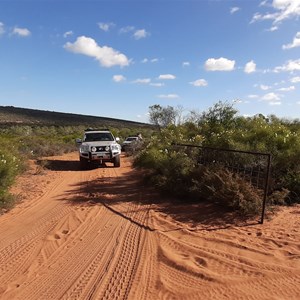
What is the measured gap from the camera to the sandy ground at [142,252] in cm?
469

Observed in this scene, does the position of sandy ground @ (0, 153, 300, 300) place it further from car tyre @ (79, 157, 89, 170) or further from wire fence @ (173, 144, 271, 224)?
car tyre @ (79, 157, 89, 170)

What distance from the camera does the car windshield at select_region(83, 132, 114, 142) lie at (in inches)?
701

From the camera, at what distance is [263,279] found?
15.9 ft

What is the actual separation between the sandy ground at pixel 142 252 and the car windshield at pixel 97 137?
8288 mm

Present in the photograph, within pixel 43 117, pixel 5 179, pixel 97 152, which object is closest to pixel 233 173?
pixel 5 179

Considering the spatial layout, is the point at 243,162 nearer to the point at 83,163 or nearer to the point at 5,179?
the point at 5,179

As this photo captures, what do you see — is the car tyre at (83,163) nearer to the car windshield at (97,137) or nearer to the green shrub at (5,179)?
the car windshield at (97,137)

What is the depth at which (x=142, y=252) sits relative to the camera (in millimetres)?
5910

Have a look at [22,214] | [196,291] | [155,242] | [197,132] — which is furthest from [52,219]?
[197,132]

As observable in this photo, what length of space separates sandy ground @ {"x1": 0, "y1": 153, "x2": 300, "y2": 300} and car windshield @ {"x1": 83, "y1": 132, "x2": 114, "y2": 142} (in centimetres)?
829

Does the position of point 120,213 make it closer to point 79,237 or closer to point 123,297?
point 79,237

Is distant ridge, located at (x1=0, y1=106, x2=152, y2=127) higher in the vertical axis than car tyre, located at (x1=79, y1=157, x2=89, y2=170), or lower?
higher

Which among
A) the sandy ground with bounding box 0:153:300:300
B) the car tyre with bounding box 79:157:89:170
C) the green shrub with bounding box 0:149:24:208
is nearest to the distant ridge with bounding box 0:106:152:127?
the car tyre with bounding box 79:157:89:170

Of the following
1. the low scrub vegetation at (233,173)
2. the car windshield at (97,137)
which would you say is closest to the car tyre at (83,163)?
the car windshield at (97,137)
